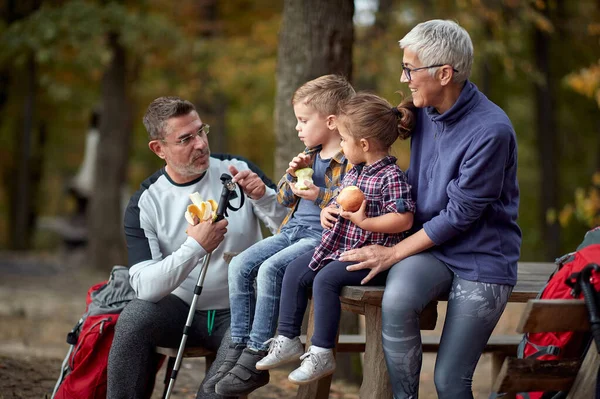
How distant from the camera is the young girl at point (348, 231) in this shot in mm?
3883

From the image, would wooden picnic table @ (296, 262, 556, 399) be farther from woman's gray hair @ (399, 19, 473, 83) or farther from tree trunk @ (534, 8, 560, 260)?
tree trunk @ (534, 8, 560, 260)

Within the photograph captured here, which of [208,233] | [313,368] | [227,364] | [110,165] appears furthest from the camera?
[110,165]

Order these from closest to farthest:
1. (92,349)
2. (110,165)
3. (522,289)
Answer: (522,289) → (92,349) → (110,165)

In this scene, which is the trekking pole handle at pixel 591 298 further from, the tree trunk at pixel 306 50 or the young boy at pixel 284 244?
the tree trunk at pixel 306 50

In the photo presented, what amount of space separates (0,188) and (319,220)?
99.9 ft

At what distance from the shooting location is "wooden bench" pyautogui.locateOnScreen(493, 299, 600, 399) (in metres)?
3.39

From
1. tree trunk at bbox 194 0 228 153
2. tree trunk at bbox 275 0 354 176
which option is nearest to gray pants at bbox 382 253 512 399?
tree trunk at bbox 275 0 354 176

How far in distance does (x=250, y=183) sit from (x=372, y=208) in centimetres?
98

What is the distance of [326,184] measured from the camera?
4434 mm

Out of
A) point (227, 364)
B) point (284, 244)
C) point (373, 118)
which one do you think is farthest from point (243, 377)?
point (373, 118)

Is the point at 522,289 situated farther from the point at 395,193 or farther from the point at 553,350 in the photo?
the point at 395,193

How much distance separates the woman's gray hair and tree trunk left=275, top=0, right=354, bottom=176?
2430 mm

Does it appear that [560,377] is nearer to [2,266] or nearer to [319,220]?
[319,220]

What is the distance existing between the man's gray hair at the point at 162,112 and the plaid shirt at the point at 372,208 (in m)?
1.27
